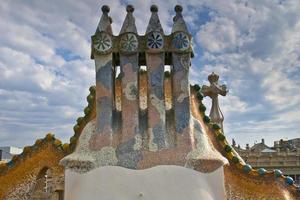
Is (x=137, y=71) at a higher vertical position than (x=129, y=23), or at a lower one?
lower

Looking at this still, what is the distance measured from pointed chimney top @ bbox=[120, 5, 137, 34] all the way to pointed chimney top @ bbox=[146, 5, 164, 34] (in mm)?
292

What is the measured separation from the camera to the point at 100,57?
7.11m

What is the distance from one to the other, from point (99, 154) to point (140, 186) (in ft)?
3.05

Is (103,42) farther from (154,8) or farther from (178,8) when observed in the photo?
(178,8)

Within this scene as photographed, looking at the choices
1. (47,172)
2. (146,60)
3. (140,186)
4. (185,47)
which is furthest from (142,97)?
(47,172)

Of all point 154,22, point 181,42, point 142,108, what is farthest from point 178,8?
point 142,108

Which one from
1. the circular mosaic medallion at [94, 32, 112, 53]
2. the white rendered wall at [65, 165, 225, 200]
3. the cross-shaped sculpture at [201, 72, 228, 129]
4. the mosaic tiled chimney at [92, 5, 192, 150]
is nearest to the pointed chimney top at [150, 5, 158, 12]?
the mosaic tiled chimney at [92, 5, 192, 150]

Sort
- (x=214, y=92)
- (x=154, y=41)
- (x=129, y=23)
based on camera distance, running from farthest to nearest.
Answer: (x=214, y=92) < (x=129, y=23) < (x=154, y=41)

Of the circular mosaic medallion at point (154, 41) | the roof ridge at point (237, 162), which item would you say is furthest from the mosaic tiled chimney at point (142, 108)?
the roof ridge at point (237, 162)

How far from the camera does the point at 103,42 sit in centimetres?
707

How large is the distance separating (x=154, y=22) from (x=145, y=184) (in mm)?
3050

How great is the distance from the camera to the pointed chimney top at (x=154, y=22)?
23.5 feet

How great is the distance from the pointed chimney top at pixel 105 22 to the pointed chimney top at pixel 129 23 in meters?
0.31

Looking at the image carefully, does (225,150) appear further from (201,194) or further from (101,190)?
(101,190)
